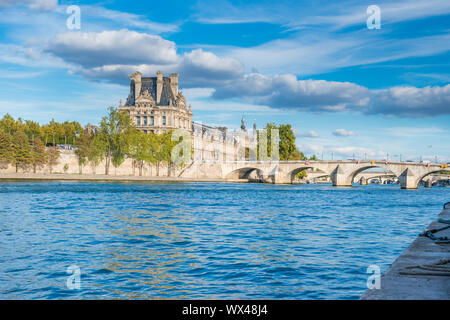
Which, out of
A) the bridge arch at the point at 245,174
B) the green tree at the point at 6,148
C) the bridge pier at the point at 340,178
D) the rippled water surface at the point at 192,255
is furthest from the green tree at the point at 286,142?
the rippled water surface at the point at 192,255

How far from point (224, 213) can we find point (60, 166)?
69732mm

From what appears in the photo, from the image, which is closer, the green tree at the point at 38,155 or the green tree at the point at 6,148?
the green tree at the point at 6,148

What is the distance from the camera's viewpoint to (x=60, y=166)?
295ft

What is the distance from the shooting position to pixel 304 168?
9319 cm

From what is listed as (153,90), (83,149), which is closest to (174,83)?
(153,90)

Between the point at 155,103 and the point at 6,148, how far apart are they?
44.0 m

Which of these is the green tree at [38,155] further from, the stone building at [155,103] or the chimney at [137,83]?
→ the chimney at [137,83]

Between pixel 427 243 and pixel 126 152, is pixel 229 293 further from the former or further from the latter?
pixel 126 152

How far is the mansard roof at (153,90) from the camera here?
11651 centimetres

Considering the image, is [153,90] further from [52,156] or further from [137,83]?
[52,156]

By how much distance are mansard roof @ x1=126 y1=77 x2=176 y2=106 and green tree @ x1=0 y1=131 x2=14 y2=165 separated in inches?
1701

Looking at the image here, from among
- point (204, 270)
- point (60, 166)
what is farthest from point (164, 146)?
point (204, 270)

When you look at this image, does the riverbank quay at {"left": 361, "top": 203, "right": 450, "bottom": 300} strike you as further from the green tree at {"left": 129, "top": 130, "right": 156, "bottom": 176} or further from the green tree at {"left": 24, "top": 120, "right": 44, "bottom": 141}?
the green tree at {"left": 24, "top": 120, "right": 44, "bottom": 141}

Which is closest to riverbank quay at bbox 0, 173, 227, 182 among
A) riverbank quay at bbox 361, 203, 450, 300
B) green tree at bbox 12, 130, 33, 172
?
green tree at bbox 12, 130, 33, 172
